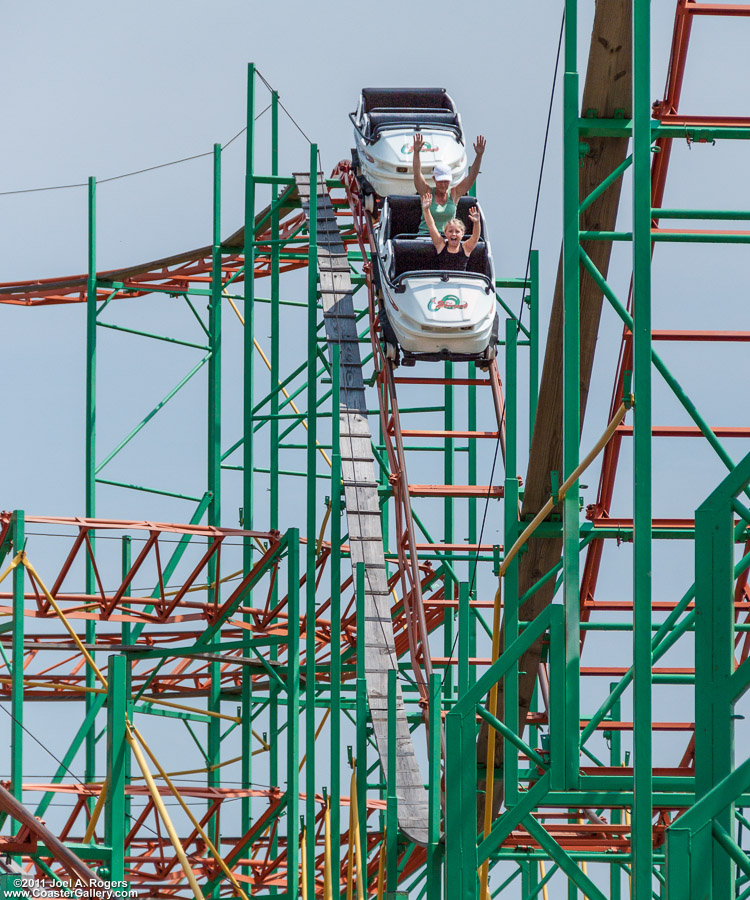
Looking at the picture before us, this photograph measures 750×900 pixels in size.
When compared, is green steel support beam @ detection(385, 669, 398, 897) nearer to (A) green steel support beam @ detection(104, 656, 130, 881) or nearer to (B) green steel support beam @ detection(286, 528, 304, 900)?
(A) green steel support beam @ detection(104, 656, 130, 881)

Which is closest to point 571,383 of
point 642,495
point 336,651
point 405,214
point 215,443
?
point 642,495

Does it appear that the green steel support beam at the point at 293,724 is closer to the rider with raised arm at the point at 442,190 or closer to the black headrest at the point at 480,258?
the black headrest at the point at 480,258

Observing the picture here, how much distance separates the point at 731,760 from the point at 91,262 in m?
16.3

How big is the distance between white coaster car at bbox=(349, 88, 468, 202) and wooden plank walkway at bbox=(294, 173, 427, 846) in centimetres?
107

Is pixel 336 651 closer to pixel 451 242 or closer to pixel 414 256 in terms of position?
pixel 414 256

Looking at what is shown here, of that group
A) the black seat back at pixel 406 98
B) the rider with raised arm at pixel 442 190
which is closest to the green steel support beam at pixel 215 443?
the black seat back at pixel 406 98

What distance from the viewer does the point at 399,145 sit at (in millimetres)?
19547

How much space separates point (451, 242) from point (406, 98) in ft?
18.7

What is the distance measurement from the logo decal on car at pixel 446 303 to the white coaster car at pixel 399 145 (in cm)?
339

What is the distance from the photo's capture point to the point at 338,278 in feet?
67.3

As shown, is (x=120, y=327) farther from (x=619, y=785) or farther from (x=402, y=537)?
(x=619, y=785)

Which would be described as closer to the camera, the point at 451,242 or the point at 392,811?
the point at 392,811

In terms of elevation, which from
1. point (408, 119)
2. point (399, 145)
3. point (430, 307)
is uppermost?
point (408, 119)

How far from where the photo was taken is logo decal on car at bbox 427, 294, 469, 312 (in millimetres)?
16203
